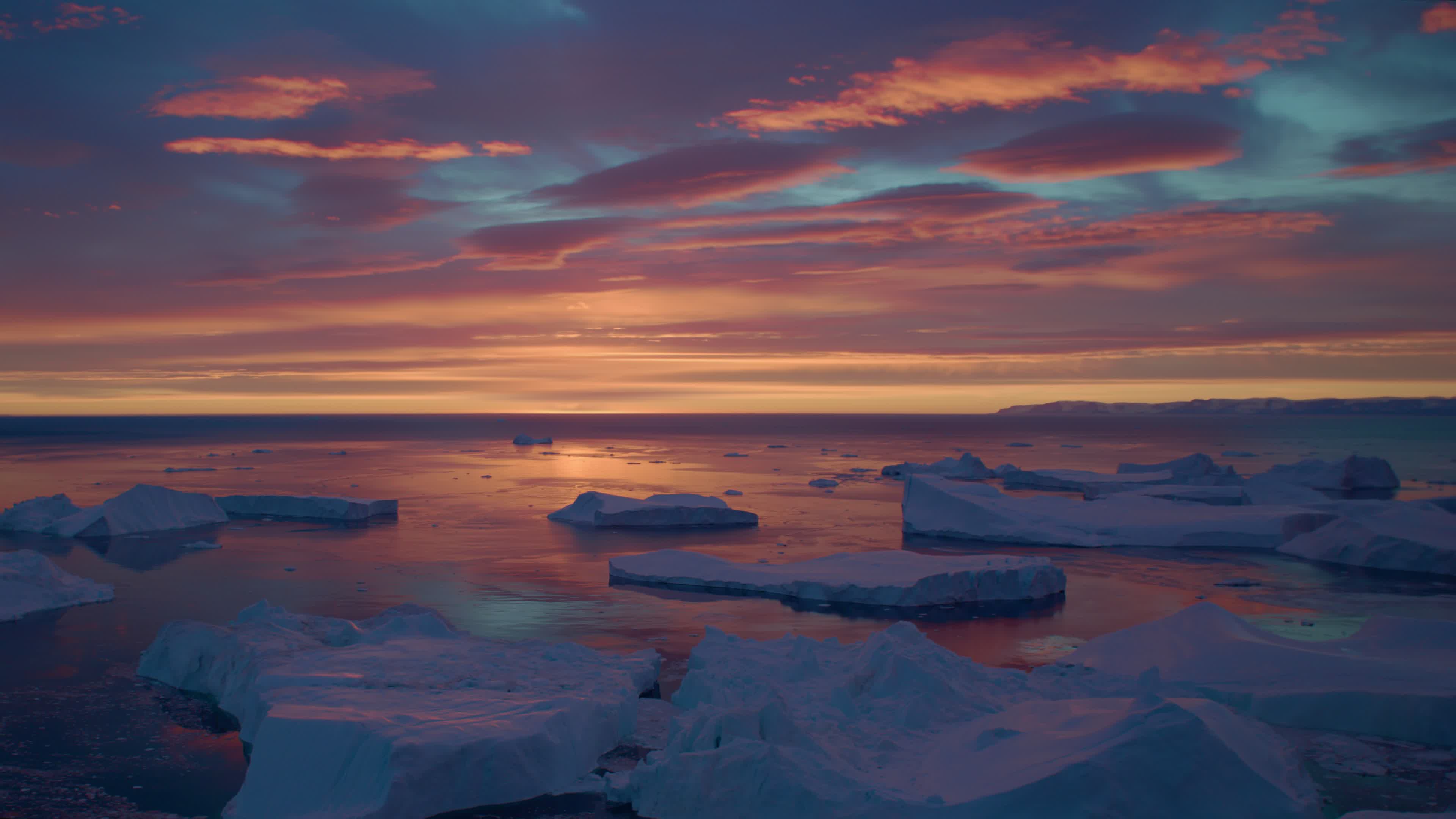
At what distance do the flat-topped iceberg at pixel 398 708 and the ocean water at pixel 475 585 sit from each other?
0.40 meters

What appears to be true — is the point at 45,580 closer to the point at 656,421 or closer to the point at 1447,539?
the point at 1447,539

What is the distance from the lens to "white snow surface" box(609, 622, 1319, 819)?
5.70m

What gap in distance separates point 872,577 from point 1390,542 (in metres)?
9.25

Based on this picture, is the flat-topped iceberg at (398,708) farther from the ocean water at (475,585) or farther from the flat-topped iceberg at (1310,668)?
the flat-topped iceberg at (1310,668)

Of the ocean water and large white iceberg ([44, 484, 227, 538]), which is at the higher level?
large white iceberg ([44, 484, 227, 538])

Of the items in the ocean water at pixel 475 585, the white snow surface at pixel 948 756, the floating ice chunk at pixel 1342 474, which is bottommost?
the ocean water at pixel 475 585

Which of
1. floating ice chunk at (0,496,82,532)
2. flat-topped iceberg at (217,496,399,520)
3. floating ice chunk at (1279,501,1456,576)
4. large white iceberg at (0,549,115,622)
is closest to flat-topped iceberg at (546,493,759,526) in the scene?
flat-topped iceberg at (217,496,399,520)

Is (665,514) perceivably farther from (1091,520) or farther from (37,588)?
(37,588)

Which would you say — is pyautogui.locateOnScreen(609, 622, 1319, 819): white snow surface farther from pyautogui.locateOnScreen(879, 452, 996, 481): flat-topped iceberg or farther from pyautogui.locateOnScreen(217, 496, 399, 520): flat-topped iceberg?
pyautogui.locateOnScreen(879, 452, 996, 481): flat-topped iceberg

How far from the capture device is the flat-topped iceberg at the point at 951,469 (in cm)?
3691

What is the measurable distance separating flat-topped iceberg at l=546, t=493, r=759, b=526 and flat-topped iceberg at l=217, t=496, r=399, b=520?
528cm

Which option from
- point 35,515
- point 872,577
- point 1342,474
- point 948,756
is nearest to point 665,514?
point 872,577

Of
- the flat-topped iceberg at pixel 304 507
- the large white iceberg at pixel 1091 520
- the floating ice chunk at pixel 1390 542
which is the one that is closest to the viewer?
the floating ice chunk at pixel 1390 542

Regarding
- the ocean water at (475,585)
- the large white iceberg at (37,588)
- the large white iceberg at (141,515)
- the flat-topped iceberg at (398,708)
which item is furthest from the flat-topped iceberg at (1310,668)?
the large white iceberg at (141,515)
